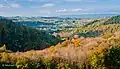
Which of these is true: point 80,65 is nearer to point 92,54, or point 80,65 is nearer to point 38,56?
point 92,54

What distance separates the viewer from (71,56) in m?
85.9

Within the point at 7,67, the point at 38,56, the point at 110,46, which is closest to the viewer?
the point at 7,67

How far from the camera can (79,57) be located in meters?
85.3

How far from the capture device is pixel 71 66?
8238 cm

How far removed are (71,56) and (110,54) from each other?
428 inches

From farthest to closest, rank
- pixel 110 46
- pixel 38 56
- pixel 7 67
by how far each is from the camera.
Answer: pixel 110 46 → pixel 38 56 → pixel 7 67

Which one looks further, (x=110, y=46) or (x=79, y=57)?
(x=110, y=46)

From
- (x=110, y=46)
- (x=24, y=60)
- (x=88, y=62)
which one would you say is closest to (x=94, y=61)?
(x=88, y=62)

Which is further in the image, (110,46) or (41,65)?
(110,46)

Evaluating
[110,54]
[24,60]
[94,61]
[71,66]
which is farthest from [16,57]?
[110,54]

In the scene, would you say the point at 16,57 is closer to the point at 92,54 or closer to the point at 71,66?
the point at 71,66

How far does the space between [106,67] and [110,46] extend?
8.47 m

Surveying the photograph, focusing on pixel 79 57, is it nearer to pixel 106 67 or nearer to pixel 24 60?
pixel 106 67

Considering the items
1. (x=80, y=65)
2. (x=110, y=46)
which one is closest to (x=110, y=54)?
(x=110, y=46)
